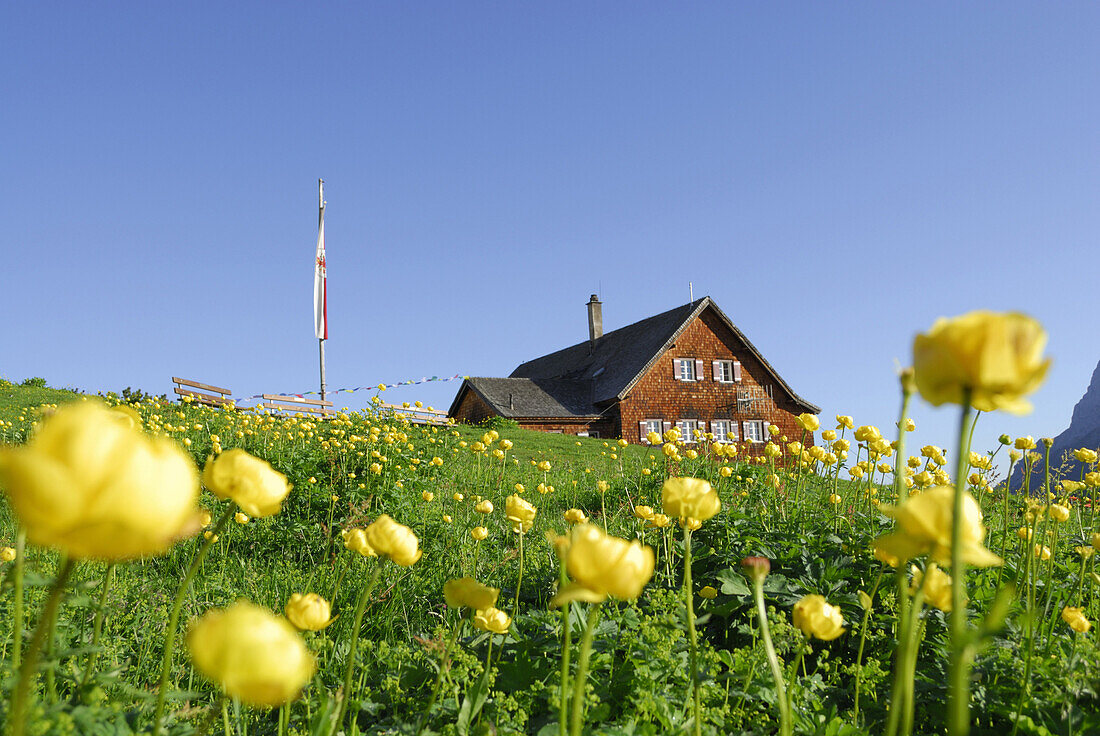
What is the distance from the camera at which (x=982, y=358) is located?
749 millimetres

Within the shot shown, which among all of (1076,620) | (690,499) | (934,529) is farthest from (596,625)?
(934,529)

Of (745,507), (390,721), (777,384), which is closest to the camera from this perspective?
(390,721)

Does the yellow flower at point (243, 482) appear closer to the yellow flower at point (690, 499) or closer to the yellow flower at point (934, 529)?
the yellow flower at point (690, 499)

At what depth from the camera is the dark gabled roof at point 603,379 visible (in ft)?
76.6

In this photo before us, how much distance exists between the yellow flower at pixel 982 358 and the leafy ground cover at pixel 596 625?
23 centimetres

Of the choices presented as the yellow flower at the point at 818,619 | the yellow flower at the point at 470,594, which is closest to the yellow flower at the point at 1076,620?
the yellow flower at the point at 818,619

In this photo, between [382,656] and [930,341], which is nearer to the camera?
[930,341]

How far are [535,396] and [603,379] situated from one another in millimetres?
2666

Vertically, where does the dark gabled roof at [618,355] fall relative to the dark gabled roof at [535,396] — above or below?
above

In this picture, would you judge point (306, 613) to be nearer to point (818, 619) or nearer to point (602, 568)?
point (602, 568)

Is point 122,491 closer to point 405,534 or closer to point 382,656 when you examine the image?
point 405,534

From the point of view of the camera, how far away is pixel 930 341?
792 millimetres

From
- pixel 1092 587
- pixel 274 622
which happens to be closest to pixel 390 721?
pixel 274 622

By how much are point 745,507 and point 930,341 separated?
3584 mm
